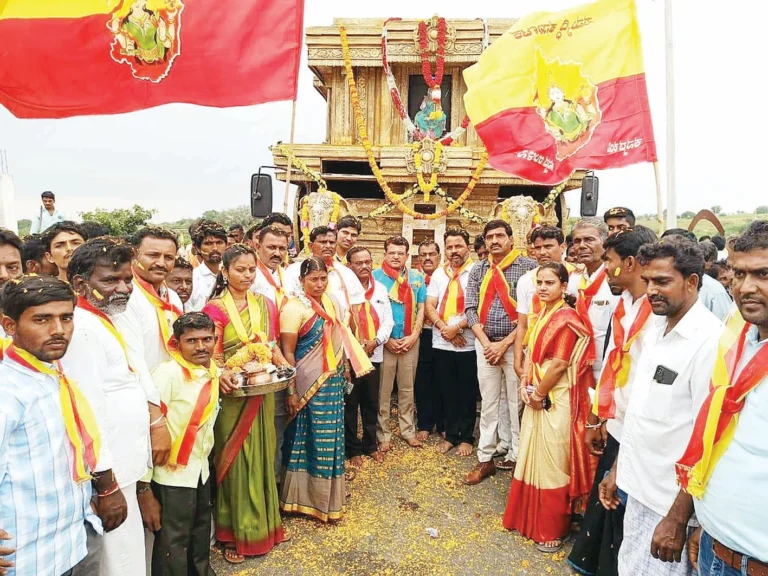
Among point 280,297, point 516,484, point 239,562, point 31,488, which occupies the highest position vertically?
→ point 280,297

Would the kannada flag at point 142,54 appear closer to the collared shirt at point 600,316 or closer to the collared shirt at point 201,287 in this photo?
the collared shirt at point 201,287

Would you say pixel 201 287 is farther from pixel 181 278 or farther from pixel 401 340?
pixel 401 340

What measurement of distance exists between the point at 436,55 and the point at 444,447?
26.4 ft

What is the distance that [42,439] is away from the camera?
1693 millimetres

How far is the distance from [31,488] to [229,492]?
1600 mm

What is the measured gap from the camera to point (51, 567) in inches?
67.8

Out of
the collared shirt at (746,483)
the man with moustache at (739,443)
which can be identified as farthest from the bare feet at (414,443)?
the collared shirt at (746,483)

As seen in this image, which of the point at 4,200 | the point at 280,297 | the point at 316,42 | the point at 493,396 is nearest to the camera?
the point at 280,297

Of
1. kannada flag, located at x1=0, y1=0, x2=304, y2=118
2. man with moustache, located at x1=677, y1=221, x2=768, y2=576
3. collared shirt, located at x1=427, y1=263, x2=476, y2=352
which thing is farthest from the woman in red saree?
kannada flag, located at x1=0, y1=0, x2=304, y2=118

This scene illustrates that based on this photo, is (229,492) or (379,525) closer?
(229,492)

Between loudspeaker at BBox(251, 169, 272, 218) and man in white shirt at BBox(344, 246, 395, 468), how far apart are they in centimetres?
355

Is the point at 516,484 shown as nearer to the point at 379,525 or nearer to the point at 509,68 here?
the point at 379,525

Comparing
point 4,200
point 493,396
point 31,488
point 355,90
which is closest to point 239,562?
point 31,488

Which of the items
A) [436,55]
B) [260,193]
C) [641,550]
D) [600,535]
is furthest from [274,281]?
[436,55]
